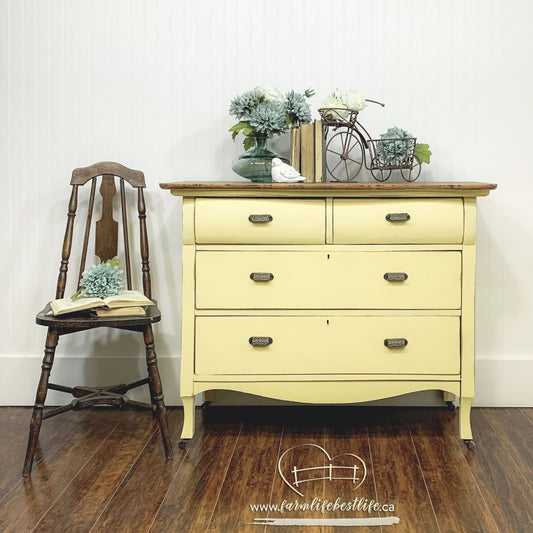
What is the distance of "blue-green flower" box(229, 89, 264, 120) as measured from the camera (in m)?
2.69

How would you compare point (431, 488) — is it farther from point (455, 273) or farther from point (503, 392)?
point (503, 392)

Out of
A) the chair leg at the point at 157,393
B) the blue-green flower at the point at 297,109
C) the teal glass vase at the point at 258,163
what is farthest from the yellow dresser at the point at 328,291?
the blue-green flower at the point at 297,109

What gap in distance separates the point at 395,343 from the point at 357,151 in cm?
87

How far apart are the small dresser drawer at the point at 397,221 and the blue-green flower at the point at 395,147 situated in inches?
10.3

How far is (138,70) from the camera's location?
2.99 meters

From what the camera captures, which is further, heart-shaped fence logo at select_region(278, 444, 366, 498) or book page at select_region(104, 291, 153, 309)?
book page at select_region(104, 291, 153, 309)

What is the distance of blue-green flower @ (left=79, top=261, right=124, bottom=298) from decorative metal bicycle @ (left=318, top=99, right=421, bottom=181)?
86cm

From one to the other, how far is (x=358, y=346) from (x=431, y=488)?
1.78ft

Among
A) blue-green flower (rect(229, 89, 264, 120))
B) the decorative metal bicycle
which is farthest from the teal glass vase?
the decorative metal bicycle

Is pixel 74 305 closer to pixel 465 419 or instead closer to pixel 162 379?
pixel 162 379

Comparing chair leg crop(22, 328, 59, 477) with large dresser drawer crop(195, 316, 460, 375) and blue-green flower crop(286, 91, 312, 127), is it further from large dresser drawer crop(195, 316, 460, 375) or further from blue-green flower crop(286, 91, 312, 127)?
blue-green flower crop(286, 91, 312, 127)

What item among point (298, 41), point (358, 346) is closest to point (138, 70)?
point (298, 41)

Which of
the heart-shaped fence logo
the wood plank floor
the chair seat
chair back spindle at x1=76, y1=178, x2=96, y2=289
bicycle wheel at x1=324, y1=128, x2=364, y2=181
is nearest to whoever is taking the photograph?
the wood plank floor

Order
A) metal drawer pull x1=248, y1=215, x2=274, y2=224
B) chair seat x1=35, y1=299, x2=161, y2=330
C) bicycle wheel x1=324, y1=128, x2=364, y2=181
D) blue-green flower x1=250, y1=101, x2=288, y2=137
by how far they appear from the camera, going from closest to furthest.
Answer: chair seat x1=35, y1=299, x2=161, y2=330
metal drawer pull x1=248, y1=215, x2=274, y2=224
blue-green flower x1=250, y1=101, x2=288, y2=137
bicycle wheel x1=324, y1=128, x2=364, y2=181
